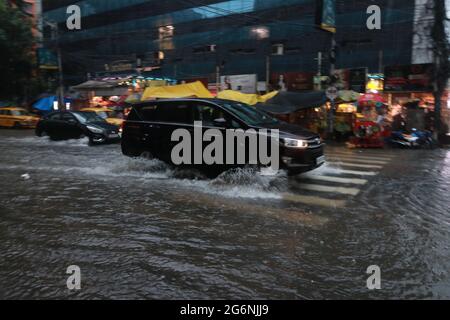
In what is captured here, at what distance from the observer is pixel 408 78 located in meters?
21.3

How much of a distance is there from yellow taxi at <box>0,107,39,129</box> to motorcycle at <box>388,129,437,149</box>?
2184 cm

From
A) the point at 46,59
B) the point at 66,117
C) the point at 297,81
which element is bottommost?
the point at 66,117

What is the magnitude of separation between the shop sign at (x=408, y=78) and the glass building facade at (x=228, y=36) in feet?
18.6

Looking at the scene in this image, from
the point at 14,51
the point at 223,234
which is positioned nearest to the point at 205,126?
the point at 223,234

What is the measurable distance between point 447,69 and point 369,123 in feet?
14.8

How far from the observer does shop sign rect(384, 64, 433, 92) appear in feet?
68.2

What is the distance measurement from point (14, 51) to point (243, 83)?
16480 mm

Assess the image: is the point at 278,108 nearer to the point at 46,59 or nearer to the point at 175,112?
the point at 175,112

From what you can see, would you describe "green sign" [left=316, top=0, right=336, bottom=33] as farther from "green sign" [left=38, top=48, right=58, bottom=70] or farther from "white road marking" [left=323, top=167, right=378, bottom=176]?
"green sign" [left=38, top=48, right=58, bottom=70]

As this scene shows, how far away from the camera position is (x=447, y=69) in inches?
707

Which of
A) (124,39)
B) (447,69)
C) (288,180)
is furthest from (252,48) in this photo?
(288,180)

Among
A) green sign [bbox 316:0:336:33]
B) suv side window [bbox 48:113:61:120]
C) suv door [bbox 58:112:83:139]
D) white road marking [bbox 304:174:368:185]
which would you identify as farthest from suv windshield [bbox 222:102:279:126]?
suv side window [bbox 48:113:61:120]

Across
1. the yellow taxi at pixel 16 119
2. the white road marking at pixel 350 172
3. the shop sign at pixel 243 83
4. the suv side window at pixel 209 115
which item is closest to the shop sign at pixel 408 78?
the shop sign at pixel 243 83

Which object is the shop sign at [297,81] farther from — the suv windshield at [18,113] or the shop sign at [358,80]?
the suv windshield at [18,113]
